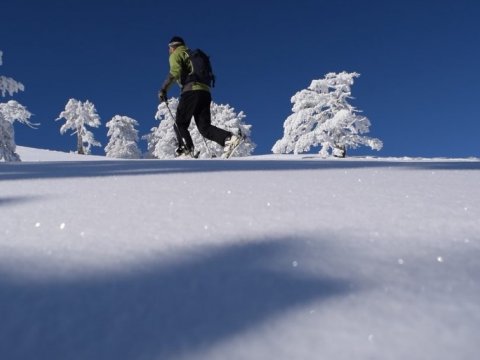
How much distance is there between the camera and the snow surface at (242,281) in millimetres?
733

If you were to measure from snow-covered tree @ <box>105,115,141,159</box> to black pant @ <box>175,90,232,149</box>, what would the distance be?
41.8m

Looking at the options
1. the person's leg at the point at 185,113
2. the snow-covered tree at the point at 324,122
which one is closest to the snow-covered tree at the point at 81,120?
the snow-covered tree at the point at 324,122

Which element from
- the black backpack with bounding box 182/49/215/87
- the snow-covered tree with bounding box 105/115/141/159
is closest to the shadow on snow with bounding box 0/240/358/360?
the black backpack with bounding box 182/49/215/87

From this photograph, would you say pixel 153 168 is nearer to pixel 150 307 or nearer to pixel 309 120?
pixel 150 307

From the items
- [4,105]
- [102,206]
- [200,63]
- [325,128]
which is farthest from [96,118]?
[102,206]

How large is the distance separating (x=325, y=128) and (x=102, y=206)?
2839cm

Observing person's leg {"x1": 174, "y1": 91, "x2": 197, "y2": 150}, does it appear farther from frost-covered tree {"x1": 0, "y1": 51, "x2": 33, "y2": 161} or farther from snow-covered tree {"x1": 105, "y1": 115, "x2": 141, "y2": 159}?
snow-covered tree {"x1": 105, "y1": 115, "x2": 141, "y2": 159}

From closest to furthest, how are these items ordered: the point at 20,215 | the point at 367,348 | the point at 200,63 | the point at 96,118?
the point at 367,348
the point at 20,215
the point at 200,63
the point at 96,118

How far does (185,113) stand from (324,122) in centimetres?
2457

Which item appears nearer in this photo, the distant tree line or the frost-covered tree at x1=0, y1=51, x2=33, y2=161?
Result: the frost-covered tree at x1=0, y1=51, x2=33, y2=161

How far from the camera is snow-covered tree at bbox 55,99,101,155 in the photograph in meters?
45.0

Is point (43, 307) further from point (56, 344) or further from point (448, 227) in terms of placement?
point (448, 227)

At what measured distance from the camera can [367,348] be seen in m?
0.70

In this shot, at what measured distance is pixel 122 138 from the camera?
157ft
